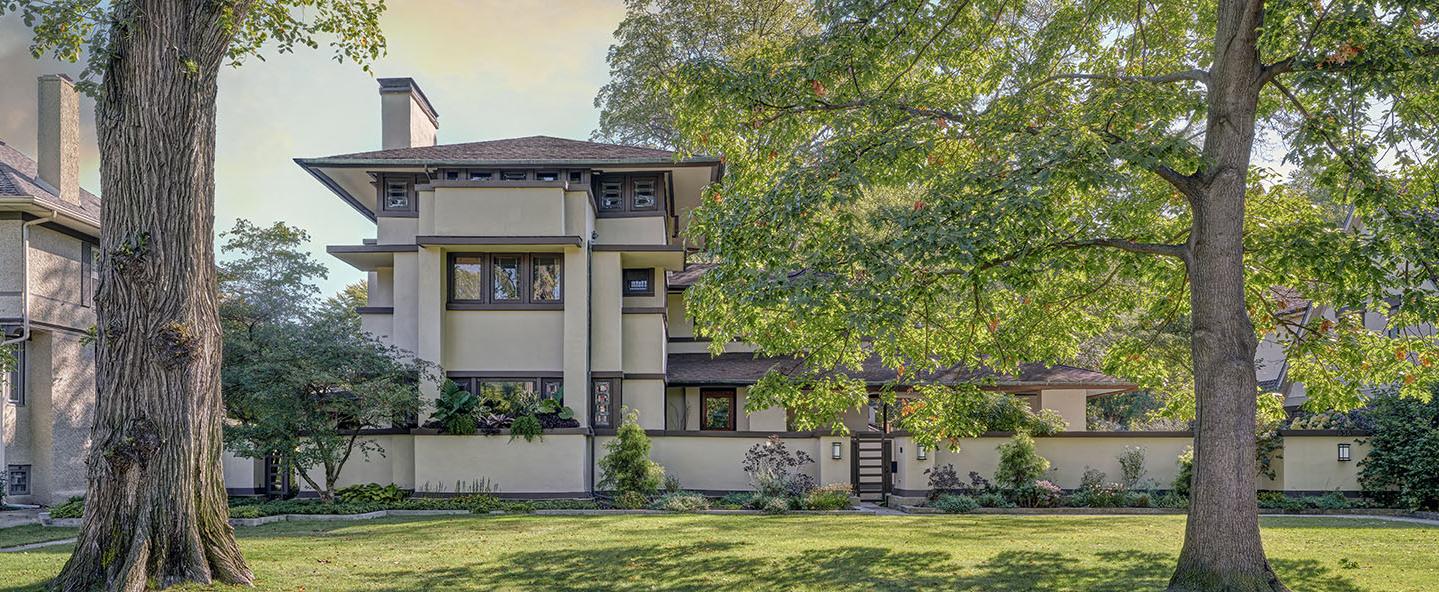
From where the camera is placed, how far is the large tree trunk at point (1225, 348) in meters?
8.70

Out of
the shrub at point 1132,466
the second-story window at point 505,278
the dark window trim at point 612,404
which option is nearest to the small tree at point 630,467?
the dark window trim at point 612,404

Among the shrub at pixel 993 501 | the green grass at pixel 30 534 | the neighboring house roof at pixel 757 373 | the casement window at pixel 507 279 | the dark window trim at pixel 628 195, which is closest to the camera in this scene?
the green grass at pixel 30 534

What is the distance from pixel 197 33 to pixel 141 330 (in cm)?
269

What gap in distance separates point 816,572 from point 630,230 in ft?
40.2

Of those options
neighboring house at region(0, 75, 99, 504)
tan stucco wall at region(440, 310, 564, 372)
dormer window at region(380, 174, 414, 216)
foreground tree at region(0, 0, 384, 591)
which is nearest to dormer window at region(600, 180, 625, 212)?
tan stucco wall at region(440, 310, 564, 372)

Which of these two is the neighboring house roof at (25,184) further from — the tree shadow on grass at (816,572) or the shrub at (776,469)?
the shrub at (776,469)

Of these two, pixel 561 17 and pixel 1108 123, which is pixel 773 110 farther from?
pixel 561 17

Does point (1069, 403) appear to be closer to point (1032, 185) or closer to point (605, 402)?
point (605, 402)

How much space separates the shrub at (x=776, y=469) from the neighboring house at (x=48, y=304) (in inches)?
544

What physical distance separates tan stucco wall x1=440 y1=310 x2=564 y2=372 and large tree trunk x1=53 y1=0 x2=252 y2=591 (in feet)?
37.3

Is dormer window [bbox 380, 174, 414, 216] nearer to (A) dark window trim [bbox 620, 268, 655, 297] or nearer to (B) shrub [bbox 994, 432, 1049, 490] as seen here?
(A) dark window trim [bbox 620, 268, 655, 297]

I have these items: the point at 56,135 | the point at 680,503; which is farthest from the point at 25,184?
the point at 680,503

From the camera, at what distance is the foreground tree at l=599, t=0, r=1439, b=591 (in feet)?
28.4

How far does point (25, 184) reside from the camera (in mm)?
19781
